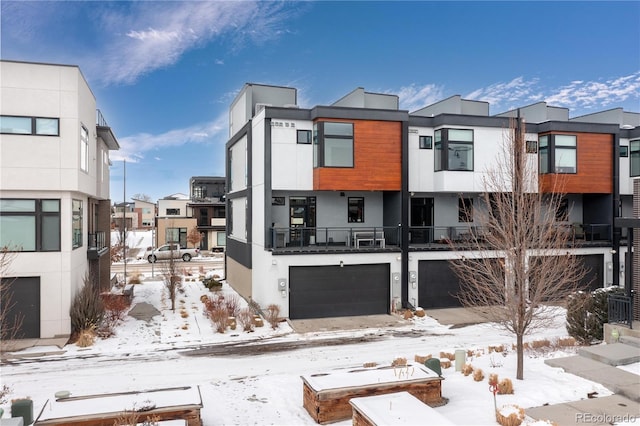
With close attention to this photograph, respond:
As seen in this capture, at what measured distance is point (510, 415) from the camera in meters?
7.70

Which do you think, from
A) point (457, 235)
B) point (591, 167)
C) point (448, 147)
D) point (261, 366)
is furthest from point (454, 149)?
point (261, 366)

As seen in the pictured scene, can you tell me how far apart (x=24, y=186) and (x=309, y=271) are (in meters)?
10.7

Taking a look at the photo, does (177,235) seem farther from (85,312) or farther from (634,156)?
(634,156)

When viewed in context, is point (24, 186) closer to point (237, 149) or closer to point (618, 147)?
point (237, 149)

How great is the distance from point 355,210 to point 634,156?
1552 centimetres

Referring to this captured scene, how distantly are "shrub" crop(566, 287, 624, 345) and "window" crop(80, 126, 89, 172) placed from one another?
57.8 ft

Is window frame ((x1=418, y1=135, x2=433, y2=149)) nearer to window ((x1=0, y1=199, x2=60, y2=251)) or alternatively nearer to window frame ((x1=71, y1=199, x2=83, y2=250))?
window frame ((x1=71, y1=199, x2=83, y2=250))

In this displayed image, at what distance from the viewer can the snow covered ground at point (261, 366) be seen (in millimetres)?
9109

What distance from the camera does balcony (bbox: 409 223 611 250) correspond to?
2047 cm

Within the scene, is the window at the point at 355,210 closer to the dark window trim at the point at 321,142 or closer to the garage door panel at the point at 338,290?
the dark window trim at the point at 321,142

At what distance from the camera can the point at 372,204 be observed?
2186 cm

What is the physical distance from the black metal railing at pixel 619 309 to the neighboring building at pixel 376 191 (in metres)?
5.30

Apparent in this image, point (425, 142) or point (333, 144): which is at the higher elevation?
point (425, 142)

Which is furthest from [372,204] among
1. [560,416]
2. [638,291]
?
[560,416]
